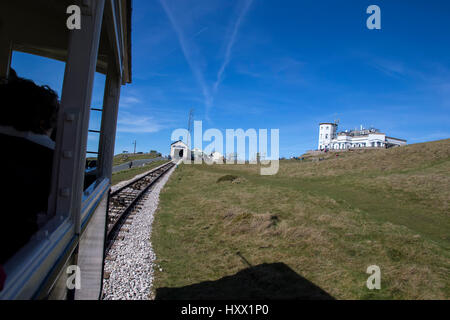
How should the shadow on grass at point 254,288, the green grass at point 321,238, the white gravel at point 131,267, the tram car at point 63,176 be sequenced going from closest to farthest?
the tram car at point 63,176 → the white gravel at point 131,267 → the shadow on grass at point 254,288 → the green grass at point 321,238

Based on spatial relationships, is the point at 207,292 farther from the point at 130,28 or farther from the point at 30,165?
the point at 130,28

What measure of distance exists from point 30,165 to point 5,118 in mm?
313

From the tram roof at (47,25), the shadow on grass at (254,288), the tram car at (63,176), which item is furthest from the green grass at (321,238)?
the tram roof at (47,25)

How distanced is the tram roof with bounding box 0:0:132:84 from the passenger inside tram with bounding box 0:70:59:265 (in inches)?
56.2

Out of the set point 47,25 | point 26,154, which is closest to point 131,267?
point 47,25

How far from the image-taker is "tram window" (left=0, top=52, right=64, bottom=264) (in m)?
1.45

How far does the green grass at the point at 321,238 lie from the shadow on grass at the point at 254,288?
0.16 meters

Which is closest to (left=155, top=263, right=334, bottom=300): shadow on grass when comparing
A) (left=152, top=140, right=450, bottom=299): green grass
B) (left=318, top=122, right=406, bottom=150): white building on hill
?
(left=152, top=140, right=450, bottom=299): green grass

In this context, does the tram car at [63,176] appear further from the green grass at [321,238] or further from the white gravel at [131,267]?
the green grass at [321,238]

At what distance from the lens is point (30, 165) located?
1703 mm

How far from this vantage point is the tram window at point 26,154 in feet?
4.75

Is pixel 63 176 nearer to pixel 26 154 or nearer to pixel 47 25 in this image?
pixel 26 154
